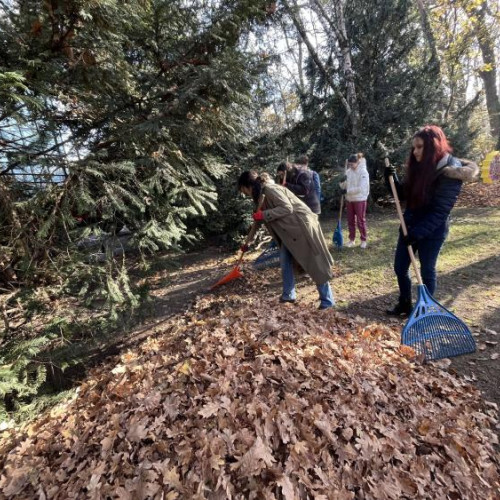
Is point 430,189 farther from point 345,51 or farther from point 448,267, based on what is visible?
point 345,51

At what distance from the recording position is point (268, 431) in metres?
2.07

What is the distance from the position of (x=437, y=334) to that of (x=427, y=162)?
1639 mm

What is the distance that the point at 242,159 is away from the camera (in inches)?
281

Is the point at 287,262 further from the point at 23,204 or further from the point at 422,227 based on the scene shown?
the point at 23,204

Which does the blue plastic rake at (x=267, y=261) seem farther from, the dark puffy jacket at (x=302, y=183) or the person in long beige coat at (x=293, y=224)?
the person in long beige coat at (x=293, y=224)

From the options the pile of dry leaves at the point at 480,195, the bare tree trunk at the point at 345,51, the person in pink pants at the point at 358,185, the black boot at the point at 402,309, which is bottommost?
the pile of dry leaves at the point at 480,195

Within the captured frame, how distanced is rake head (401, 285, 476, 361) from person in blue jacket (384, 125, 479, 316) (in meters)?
0.46

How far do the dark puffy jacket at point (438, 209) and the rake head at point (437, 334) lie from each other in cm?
72

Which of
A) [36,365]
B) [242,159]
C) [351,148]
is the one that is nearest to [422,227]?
[36,365]

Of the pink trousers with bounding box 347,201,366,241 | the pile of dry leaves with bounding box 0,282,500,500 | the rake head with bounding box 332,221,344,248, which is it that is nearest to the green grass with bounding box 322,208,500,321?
the rake head with bounding box 332,221,344,248

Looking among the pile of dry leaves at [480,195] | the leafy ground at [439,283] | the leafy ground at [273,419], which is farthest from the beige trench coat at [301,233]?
the pile of dry leaves at [480,195]

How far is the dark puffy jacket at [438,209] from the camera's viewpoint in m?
2.84

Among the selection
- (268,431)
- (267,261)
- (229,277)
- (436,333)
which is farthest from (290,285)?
(268,431)

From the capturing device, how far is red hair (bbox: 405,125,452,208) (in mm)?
2832
